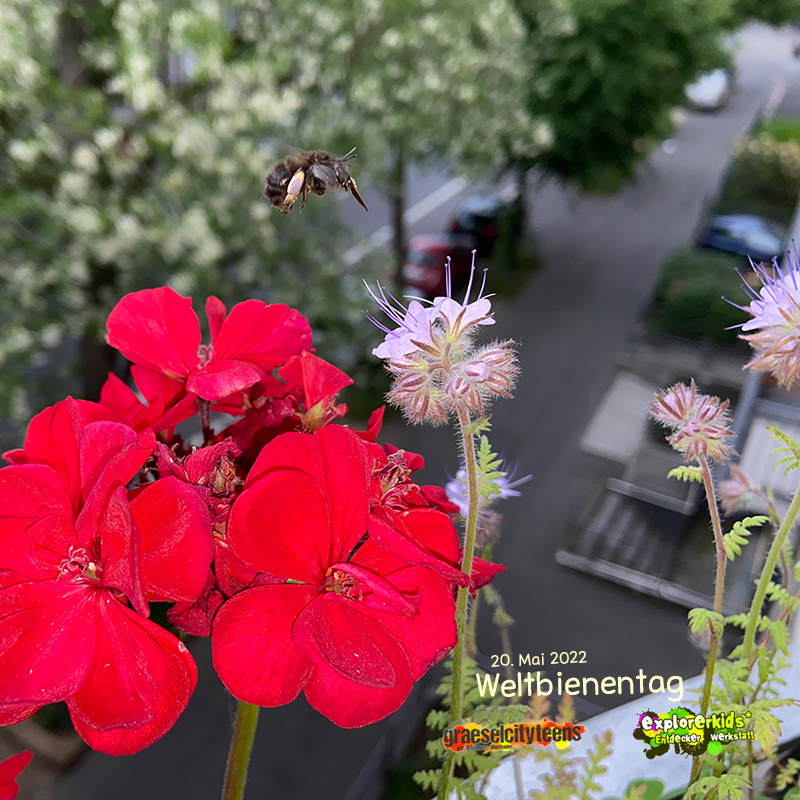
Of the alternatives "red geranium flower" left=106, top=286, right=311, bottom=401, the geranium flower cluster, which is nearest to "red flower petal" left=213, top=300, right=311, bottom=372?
"red geranium flower" left=106, top=286, right=311, bottom=401

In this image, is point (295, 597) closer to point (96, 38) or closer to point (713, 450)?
point (713, 450)

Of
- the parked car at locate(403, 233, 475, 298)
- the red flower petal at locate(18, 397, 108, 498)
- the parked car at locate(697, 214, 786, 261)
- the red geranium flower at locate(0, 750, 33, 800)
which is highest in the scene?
the parked car at locate(697, 214, 786, 261)

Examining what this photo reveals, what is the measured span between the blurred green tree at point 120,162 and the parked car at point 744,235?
219 inches

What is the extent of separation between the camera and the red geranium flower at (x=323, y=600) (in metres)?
0.46

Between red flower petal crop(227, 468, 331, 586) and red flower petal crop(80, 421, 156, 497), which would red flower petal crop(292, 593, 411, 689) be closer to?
red flower petal crop(227, 468, 331, 586)

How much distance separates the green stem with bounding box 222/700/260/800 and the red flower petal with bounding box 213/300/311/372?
291mm

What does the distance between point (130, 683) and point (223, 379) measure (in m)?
0.23

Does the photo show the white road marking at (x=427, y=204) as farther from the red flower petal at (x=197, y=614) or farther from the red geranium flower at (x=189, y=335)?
the red flower petal at (x=197, y=614)

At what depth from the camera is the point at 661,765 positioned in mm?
804

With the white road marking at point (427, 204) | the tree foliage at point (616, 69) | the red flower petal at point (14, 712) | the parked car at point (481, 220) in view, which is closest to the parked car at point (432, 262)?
the parked car at point (481, 220)

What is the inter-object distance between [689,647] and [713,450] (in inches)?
130

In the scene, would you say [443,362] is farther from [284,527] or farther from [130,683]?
[130,683]

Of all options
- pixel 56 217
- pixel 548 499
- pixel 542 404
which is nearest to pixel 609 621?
pixel 548 499

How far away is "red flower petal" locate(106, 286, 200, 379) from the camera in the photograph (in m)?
0.64
